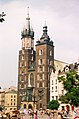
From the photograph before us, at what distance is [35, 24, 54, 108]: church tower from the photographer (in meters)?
97.4

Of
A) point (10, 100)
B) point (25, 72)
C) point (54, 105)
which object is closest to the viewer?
point (54, 105)

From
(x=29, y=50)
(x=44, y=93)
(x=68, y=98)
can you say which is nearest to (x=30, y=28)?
(x=29, y=50)

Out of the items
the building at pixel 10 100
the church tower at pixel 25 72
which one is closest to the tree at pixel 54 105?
the church tower at pixel 25 72

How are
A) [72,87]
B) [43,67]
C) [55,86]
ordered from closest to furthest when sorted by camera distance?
[72,87], [55,86], [43,67]

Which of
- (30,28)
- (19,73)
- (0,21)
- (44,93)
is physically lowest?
(0,21)

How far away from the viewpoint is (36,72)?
3989 inches

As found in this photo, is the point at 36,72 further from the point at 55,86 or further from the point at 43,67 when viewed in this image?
the point at 55,86

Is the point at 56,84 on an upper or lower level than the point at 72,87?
upper

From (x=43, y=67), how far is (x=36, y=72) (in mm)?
3238

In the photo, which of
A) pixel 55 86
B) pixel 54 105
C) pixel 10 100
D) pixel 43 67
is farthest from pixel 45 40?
pixel 10 100

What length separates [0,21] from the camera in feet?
38.4

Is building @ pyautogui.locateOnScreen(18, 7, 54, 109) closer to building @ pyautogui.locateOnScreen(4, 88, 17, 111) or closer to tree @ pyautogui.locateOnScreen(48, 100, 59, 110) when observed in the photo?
tree @ pyautogui.locateOnScreen(48, 100, 59, 110)

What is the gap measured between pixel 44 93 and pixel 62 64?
1695 cm

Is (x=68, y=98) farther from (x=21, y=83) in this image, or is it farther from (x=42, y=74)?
(x=21, y=83)
